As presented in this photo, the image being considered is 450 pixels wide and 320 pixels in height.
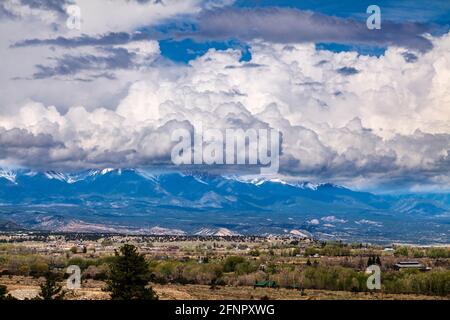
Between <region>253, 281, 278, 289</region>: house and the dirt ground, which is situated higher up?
<region>253, 281, 278, 289</region>: house

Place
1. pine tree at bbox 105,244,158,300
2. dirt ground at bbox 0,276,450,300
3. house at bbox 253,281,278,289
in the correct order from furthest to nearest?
house at bbox 253,281,278,289, dirt ground at bbox 0,276,450,300, pine tree at bbox 105,244,158,300

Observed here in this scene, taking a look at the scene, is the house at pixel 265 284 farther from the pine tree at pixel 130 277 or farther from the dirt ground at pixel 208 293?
the pine tree at pixel 130 277

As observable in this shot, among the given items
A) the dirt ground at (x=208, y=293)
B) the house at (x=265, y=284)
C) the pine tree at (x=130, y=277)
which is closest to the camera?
the pine tree at (x=130, y=277)

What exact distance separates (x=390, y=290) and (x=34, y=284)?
57663mm

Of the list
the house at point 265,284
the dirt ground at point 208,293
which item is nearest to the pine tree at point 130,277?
the dirt ground at point 208,293

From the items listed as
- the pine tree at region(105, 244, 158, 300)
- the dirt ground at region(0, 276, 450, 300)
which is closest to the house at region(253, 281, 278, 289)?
the dirt ground at region(0, 276, 450, 300)

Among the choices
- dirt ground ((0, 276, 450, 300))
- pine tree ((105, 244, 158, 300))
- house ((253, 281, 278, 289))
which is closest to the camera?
pine tree ((105, 244, 158, 300))

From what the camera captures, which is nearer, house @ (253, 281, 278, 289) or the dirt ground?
the dirt ground

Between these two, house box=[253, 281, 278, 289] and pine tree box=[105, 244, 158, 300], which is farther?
house box=[253, 281, 278, 289]

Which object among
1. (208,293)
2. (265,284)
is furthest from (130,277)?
(265,284)

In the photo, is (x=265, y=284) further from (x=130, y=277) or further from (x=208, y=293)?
(x=130, y=277)

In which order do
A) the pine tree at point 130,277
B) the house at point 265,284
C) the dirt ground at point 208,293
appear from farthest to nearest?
the house at point 265,284, the dirt ground at point 208,293, the pine tree at point 130,277

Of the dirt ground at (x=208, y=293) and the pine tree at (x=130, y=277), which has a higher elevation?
the pine tree at (x=130, y=277)

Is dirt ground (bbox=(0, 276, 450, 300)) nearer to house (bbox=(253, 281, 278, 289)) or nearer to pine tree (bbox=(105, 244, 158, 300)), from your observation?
house (bbox=(253, 281, 278, 289))
